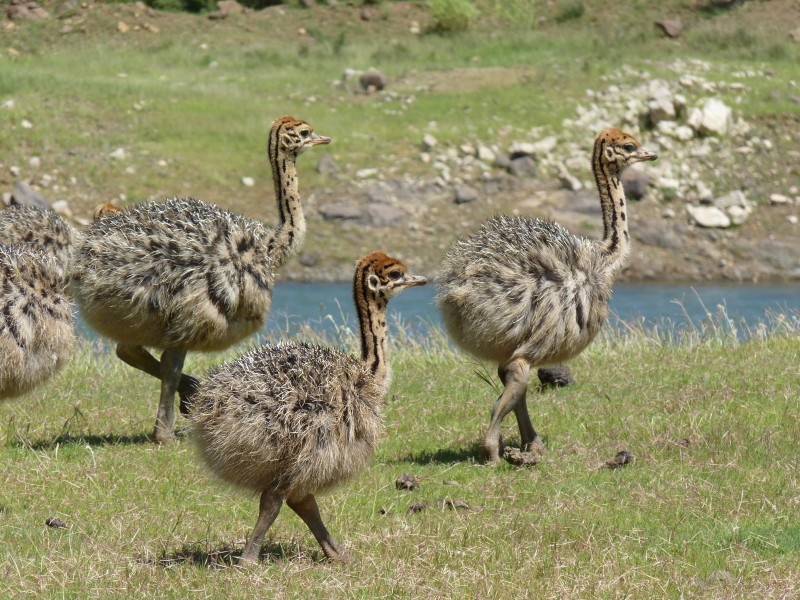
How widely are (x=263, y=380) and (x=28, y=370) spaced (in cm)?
196

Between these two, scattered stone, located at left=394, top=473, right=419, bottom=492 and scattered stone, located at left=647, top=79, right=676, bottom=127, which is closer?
scattered stone, located at left=394, top=473, right=419, bottom=492

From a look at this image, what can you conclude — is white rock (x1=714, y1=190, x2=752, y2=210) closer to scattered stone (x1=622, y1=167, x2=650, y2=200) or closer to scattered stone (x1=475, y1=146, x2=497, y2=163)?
scattered stone (x1=622, y1=167, x2=650, y2=200)

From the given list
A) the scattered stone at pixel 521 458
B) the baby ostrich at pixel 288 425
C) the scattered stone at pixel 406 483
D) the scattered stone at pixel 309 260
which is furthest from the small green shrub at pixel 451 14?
the baby ostrich at pixel 288 425

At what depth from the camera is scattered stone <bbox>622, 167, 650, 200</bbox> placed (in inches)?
1168

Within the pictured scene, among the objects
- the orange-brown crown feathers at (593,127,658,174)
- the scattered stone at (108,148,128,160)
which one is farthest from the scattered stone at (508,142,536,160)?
the orange-brown crown feathers at (593,127,658,174)

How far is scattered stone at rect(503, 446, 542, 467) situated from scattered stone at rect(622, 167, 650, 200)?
20.4 metres

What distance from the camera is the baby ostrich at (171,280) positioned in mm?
10297

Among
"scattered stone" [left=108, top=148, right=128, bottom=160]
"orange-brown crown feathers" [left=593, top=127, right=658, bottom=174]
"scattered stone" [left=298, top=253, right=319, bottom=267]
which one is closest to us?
"orange-brown crown feathers" [left=593, top=127, right=658, bottom=174]

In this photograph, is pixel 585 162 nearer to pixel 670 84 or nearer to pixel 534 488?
pixel 670 84

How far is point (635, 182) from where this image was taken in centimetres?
2967

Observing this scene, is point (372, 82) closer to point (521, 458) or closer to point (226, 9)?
point (226, 9)

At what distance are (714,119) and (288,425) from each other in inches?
1031

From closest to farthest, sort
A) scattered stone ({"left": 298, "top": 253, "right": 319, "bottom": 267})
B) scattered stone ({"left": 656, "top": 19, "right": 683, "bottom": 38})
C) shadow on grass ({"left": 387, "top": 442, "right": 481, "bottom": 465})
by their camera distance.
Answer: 1. shadow on grass ({"left": 387, "top": 442, "right": 481, "bottom": 465})
2. scattered stone ({"left": 298, "top": 253, "right": 319, "bottom": 267})
3. scattered stone ({"left": 656, "top": 19, "right": 683, "bottom": 38})

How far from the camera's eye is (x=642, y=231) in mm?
29328
